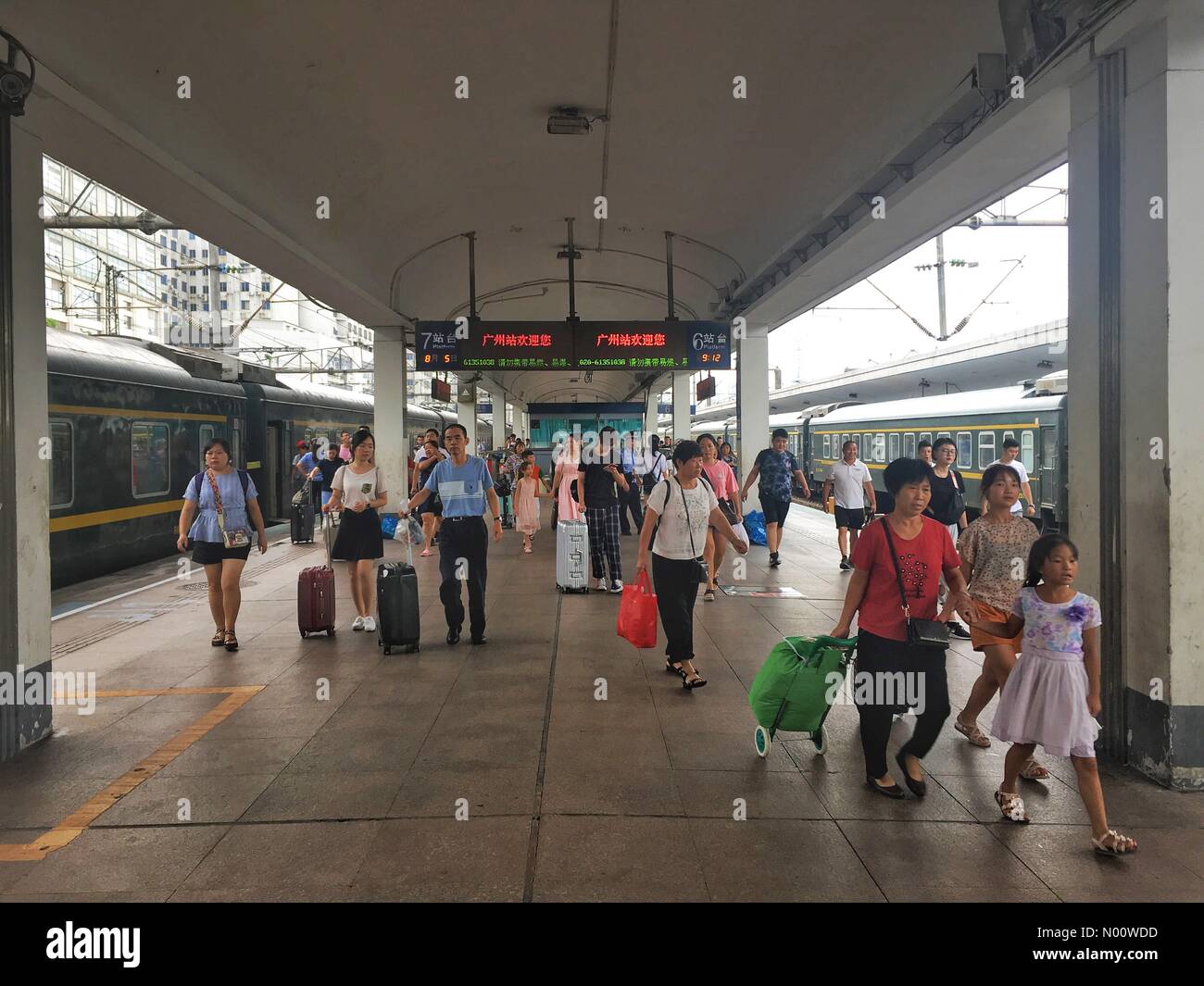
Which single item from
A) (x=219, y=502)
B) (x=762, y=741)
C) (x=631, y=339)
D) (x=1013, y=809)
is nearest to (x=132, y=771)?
(x=219, y=502)

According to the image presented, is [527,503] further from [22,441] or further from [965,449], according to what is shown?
[965,449]

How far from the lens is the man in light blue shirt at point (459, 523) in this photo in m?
7.09

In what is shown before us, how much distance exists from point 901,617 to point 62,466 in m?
9.37

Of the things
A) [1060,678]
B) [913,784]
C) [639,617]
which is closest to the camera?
[1060,678]

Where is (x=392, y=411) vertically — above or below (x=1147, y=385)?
above

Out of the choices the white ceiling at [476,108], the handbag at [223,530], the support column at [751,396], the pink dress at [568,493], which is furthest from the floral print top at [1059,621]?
the support column at [751,396]

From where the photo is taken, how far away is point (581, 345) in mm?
11281

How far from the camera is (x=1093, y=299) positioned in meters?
4.88

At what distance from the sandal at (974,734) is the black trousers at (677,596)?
5.78 feet

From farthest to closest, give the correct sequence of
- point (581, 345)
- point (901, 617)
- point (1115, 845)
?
point (581, 345), point (901, 617), point (1115, 845)

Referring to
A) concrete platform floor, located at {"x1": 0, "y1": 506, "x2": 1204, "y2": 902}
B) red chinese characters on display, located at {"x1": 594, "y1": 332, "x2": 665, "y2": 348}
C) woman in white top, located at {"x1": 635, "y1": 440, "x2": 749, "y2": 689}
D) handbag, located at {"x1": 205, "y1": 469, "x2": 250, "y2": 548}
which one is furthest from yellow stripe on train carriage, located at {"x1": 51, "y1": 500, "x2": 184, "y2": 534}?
woman in white top, located at {"x1": 635, "y1": 440, "x2": 749, "y2": 689}
